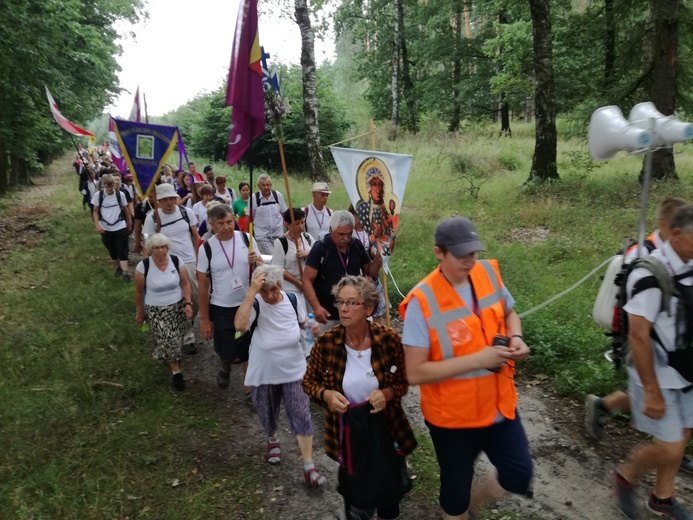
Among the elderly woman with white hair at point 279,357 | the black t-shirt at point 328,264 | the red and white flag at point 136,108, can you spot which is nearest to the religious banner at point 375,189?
the black t-shirt at point 328,264

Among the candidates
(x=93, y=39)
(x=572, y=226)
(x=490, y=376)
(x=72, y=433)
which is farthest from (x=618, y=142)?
(x=93, y=39)

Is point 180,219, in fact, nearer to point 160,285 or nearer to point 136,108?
point 160,285

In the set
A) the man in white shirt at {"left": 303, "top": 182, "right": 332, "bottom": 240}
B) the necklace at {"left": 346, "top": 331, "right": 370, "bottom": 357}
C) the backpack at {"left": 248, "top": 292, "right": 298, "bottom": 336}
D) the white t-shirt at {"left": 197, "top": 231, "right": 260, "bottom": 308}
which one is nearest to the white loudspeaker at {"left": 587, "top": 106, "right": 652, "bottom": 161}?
the necklace at {"left": 346, "top": 331, "right": 370, "bottom": 357}

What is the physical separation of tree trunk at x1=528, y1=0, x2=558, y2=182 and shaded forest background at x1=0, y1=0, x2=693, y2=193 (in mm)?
25

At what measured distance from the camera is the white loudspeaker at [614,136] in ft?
11.2

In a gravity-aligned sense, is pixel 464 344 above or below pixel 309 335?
above

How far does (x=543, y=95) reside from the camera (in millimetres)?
12812

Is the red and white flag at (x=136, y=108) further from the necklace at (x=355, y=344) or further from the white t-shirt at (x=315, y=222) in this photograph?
the necklace at (x=355, y=344)

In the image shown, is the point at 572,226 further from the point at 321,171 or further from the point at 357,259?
the point at 321,171

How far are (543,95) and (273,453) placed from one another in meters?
11.3

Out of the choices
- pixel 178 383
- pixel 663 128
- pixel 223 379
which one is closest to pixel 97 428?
pixel 178 383

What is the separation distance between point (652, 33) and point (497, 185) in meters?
4.89

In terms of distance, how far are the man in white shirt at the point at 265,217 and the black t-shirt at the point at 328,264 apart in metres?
3.43

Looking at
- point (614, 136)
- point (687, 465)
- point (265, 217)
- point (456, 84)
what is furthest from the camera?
point (456, 84)
